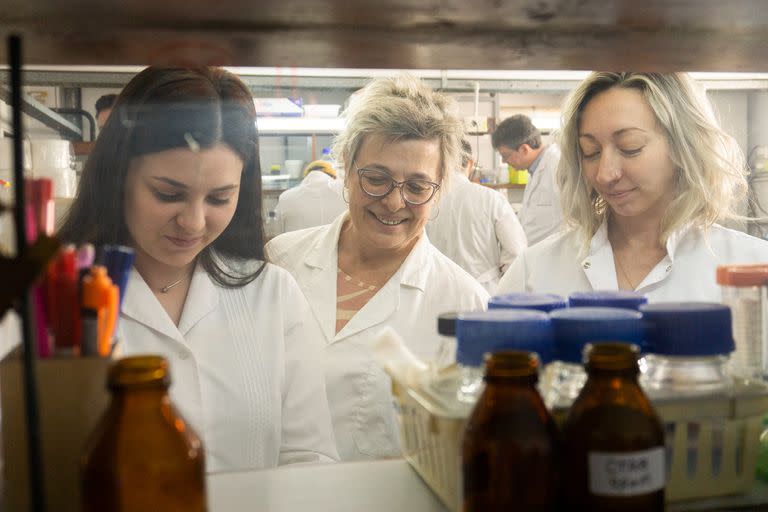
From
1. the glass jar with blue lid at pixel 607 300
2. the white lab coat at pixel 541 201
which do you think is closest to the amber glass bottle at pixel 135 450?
the glass jar with blue lid at pixel 607 300

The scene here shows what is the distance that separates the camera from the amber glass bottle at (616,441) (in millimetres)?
497

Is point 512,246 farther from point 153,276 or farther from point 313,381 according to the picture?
point 153,276

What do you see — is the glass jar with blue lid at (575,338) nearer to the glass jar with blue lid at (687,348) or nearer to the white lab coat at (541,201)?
the glass jar with blue lid at (687,348)

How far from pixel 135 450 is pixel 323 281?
Result: 1.18 m

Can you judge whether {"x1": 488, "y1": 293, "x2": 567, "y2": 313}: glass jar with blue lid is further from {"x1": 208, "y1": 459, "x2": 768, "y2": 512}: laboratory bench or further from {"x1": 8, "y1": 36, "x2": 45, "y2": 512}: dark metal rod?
{"x1": 8, "y1": 36, "x2": 45, "y2": 512}: dark metal rod

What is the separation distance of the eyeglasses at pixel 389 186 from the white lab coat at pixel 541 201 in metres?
2.07

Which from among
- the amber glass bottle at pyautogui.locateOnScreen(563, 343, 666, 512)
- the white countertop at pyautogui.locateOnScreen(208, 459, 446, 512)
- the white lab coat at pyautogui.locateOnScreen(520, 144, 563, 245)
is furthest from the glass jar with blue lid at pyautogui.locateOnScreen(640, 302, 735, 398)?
the white lab coat at pyautogui.locateOnScreen(520, 144, 563, 245)

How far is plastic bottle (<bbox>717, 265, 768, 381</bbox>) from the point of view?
76 centimetres

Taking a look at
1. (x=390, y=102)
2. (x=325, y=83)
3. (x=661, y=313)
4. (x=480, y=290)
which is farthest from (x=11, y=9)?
(x=325, y=83)

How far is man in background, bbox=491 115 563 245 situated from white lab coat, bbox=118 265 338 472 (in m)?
2.37

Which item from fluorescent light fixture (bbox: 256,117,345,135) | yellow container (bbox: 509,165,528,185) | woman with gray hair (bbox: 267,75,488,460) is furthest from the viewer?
yellow container (bbox: 509,165,528,185)

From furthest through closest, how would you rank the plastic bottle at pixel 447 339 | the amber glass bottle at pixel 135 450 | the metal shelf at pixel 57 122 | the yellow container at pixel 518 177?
the yellow container at pixel 518 177
the metal shelf at pixel 57 122
the plastic bottle at pixel 447 339
the amber glass bottle at pixel 135 450

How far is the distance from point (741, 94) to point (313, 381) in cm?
411

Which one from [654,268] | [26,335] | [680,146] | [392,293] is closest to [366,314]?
[392,293]
